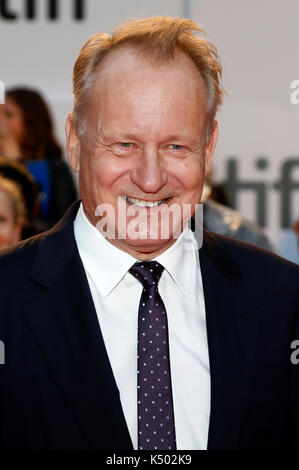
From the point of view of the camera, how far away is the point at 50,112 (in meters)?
4.37

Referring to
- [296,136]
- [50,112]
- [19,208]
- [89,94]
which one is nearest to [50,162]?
[50,112]

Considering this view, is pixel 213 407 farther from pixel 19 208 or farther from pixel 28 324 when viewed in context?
pixel 19 208

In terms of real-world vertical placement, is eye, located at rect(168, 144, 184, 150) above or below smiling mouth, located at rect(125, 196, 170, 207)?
above

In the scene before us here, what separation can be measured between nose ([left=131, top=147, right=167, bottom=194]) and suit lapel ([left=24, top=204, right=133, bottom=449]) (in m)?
0.23

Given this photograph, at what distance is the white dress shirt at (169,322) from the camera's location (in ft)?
6.14

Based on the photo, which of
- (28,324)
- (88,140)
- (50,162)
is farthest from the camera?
(50,162)

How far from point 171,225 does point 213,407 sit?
1.33 ft

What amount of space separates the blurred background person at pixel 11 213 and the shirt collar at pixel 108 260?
1.47m

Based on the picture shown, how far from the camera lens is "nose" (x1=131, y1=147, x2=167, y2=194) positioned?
73.7 inches

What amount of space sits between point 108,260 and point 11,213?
162 cm

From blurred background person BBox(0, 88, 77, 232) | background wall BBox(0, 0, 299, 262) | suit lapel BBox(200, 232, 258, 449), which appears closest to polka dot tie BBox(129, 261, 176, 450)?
suit lapel BBox(200, 232, 258, 449)

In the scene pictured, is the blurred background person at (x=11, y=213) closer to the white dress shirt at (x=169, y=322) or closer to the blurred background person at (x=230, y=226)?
the blurred background person at (x=230, y=226)

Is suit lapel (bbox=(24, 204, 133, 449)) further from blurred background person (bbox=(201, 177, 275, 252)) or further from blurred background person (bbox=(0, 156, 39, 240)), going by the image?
blurred background person (bbox=(201, 177, 275, 252))

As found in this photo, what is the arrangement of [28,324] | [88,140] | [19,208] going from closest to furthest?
[28,324] < [88,140] < [19,208]
